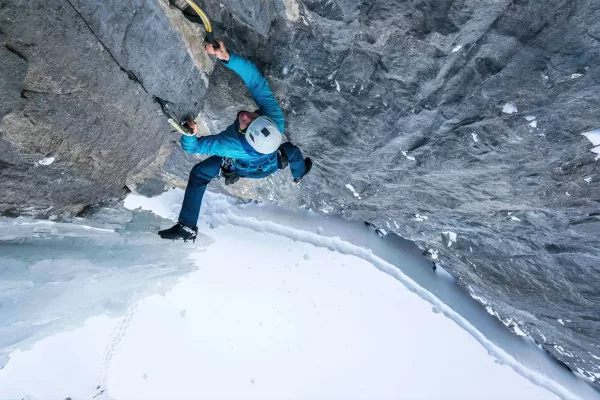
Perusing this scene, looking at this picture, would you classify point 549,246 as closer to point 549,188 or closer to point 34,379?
point 549,188

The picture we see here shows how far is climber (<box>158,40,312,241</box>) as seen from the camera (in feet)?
8.44

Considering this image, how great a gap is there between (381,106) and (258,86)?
35.0 inches

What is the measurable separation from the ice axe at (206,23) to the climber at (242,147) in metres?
0.03

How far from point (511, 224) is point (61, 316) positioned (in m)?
3.93

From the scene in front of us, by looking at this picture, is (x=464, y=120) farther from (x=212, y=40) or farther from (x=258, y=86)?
(x=212, y=40)

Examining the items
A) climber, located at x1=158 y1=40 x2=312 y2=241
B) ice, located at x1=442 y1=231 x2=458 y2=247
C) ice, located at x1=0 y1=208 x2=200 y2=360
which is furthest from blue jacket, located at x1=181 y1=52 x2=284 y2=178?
ice, located at x1=442 y1=231 x2=458 y2=247

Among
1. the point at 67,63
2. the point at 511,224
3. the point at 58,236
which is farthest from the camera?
the point at 511,224

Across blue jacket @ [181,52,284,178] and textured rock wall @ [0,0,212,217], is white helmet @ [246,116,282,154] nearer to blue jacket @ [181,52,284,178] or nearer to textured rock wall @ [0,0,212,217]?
blue jacket @ [181,52,284,178]

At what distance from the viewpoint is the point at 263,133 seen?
2615mm

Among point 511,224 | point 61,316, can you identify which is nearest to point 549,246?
point 511,224

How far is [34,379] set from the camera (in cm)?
543

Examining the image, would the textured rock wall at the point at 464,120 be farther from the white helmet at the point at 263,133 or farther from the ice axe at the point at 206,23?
the white helmet at the point at 263,133

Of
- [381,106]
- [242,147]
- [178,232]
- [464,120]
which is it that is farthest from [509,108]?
[178,232]

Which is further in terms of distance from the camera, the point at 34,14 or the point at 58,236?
the point at 58,236
